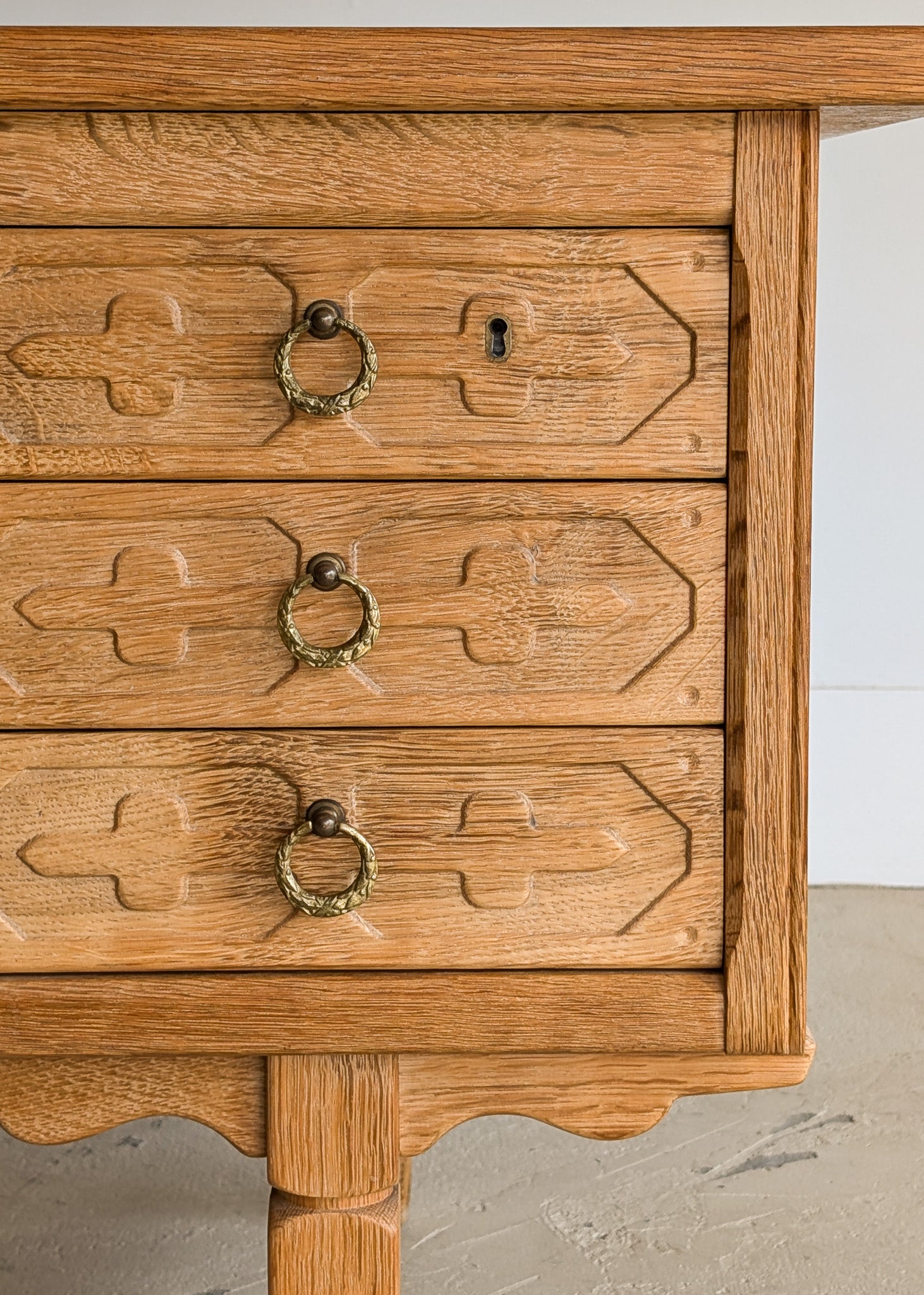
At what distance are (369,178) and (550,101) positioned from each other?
83 mm

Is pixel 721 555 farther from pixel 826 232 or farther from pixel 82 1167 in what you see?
pixel 826 232

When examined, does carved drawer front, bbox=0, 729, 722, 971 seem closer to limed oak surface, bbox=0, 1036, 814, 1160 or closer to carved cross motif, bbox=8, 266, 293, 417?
limed oak surface, bbox=0, 1036, 814, 1160

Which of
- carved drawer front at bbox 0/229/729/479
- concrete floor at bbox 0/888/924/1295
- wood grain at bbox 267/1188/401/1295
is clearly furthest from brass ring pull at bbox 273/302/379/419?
concrete floor at bbox 0/888/924/1295

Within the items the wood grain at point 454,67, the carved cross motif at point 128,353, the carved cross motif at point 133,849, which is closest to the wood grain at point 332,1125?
the carved cross motif at point 133,849

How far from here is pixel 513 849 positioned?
544 mm

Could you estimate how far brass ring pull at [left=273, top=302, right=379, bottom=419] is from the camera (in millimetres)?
511

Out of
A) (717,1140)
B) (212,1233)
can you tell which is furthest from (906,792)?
(212,1233)

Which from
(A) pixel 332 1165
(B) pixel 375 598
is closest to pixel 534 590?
(B) pixel 375 598

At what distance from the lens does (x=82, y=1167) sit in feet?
3.02

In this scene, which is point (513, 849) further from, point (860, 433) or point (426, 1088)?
point (860, 433)

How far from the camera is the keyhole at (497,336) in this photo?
525mm

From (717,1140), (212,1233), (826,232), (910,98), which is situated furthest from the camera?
(826,232)

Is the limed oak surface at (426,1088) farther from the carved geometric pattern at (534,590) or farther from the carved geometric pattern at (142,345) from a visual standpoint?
the carved geometric pattern at (142,345)

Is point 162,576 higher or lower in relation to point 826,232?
lower
